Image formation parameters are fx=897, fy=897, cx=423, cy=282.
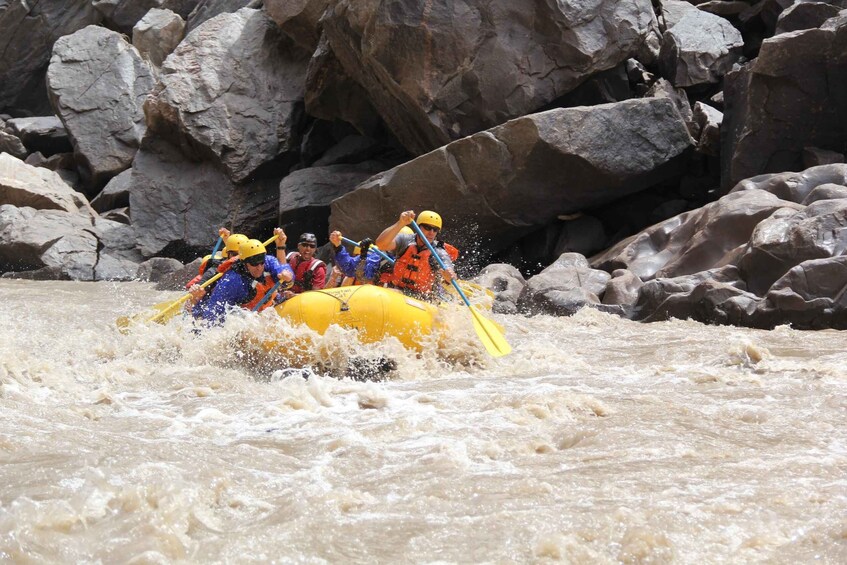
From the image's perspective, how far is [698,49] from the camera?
1345 centimetres

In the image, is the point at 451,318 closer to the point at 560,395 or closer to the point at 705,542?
the point at 560,395

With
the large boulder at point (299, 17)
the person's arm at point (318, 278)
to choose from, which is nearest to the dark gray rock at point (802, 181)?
the person's arm at point (318, 278)

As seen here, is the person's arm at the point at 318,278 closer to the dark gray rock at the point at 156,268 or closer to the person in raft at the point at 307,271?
the person in raft at the point at 307,271

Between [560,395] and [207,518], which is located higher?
[207,518]

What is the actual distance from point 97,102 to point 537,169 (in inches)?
489

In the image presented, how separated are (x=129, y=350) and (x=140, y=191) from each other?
35.3ft

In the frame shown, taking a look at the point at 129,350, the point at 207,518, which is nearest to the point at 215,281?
the point at 129,350

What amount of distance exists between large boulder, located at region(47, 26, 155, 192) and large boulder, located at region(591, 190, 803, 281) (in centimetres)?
1305

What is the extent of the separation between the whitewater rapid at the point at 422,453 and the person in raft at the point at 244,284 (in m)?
0.32

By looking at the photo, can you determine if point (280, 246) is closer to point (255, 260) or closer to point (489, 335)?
point (255, 260)

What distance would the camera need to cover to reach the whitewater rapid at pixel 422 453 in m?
2.90

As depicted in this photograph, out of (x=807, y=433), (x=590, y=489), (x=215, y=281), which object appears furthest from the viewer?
(x=215, y=281)

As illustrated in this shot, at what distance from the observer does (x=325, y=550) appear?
114 inches

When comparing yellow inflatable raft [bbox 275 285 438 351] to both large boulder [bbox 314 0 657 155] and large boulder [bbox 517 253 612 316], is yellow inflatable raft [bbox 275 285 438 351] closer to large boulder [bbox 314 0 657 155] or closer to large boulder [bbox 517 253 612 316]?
large boulder [bbox 517 253 612 316]
